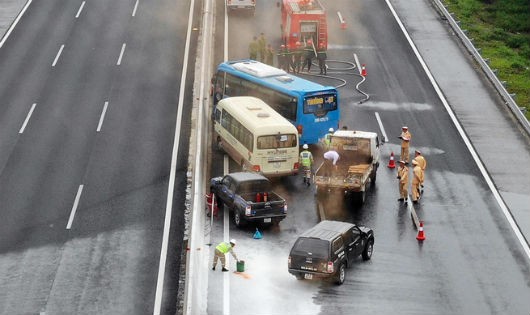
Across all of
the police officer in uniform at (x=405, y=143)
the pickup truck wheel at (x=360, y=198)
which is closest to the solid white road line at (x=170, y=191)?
the pickup truck wheel at (x=360, y=198)

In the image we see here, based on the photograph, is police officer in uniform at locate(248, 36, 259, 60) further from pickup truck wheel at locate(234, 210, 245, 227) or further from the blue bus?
pickup truck wheel at locate(234, 210, 245, 227)

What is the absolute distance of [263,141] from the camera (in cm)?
4628

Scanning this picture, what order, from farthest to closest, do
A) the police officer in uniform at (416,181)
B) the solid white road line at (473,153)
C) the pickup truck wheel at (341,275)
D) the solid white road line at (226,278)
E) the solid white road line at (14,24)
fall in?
the solid white road line at (14,24) < the police officer in uniform at (416,181) < the solid white road line at (473,153) < the pickup truck wheel at (341,275) < the solid white road line at (226,278)

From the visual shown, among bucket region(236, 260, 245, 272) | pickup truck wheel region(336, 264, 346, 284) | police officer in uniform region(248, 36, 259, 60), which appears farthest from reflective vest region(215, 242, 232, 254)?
police officer in uniform region(248, 36, 259, 60)

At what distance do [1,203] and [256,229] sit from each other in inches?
440

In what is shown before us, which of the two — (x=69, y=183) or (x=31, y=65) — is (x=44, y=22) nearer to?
(x=31, y=65)

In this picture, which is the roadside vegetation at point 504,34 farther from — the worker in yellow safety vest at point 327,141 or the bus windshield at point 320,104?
the worker in yellow safety vest at point 327,141

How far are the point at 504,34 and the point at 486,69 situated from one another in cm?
1151

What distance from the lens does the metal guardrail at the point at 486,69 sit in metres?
54.3

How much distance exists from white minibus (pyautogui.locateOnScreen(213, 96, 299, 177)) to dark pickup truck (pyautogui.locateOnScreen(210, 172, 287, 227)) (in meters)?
2.45

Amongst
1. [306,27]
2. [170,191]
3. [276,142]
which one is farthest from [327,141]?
[306,27]

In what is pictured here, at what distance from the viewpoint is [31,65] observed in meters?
61.1

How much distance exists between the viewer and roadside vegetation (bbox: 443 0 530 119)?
6303 cm

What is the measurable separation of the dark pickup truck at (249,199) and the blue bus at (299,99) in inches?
Result: 268
